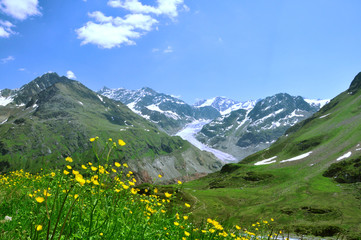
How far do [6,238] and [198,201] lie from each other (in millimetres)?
102882

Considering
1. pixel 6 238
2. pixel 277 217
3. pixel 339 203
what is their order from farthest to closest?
pixel 339 203
pixel 277 217
pixel 6 238

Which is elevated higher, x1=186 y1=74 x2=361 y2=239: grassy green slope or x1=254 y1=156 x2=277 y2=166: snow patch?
x1=254 y1=156 x2=277 y2=166: snow patch

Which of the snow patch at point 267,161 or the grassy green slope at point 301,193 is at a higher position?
the snow patch at point 267,161

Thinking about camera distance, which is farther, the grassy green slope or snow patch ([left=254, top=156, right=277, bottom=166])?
snow patch ([left=254, top=156, right=277, bottom=166])

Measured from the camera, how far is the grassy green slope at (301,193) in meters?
76.1

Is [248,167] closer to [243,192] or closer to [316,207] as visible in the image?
[243,192]

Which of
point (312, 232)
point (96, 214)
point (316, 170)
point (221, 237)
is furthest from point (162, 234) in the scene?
point (316, 170)

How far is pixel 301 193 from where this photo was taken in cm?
10431

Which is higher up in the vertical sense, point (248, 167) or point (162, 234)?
point (162, 234)

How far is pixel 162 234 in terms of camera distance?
4496 millimetres

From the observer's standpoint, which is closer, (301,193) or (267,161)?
(301,193)

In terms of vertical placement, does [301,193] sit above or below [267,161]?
below

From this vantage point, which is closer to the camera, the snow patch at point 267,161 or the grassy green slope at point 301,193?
the grassy green slope at point 301,193

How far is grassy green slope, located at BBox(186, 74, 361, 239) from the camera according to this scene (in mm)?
76062
